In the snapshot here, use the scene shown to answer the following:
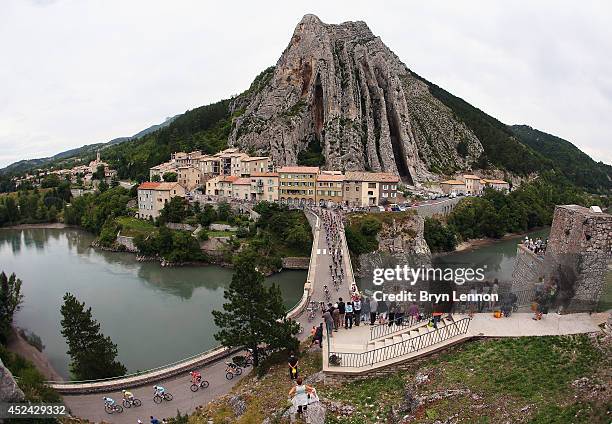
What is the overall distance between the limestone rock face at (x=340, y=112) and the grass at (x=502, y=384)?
2076 inches

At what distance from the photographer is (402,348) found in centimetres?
1088

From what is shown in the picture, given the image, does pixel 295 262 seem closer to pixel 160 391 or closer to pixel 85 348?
pixel 85 348

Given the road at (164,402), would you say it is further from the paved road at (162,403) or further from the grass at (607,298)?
the grass at (607,298)

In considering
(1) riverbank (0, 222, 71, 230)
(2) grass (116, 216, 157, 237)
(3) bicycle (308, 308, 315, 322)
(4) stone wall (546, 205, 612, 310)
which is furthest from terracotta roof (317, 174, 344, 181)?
(1) riverbank (0, 222, 71, 230)

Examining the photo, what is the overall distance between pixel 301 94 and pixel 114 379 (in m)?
62.6

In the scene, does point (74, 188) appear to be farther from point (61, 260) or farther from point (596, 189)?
point (596, 189)

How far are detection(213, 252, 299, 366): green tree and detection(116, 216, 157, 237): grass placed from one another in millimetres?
34613

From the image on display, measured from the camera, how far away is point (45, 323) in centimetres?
2756

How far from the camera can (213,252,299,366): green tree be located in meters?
14.1

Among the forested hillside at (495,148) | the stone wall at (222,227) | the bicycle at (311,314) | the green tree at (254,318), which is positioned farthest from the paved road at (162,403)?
the forested hillside at (495,148)

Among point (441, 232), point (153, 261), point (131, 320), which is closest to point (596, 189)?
point (441, 232)

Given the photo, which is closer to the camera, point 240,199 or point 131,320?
point 131,320

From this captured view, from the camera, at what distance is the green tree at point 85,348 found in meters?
17.4

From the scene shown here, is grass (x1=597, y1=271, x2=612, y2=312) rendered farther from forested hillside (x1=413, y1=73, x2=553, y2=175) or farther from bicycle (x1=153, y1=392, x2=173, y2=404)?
forested hillside (x1=413, y1=73, x2=553, y2=175)
